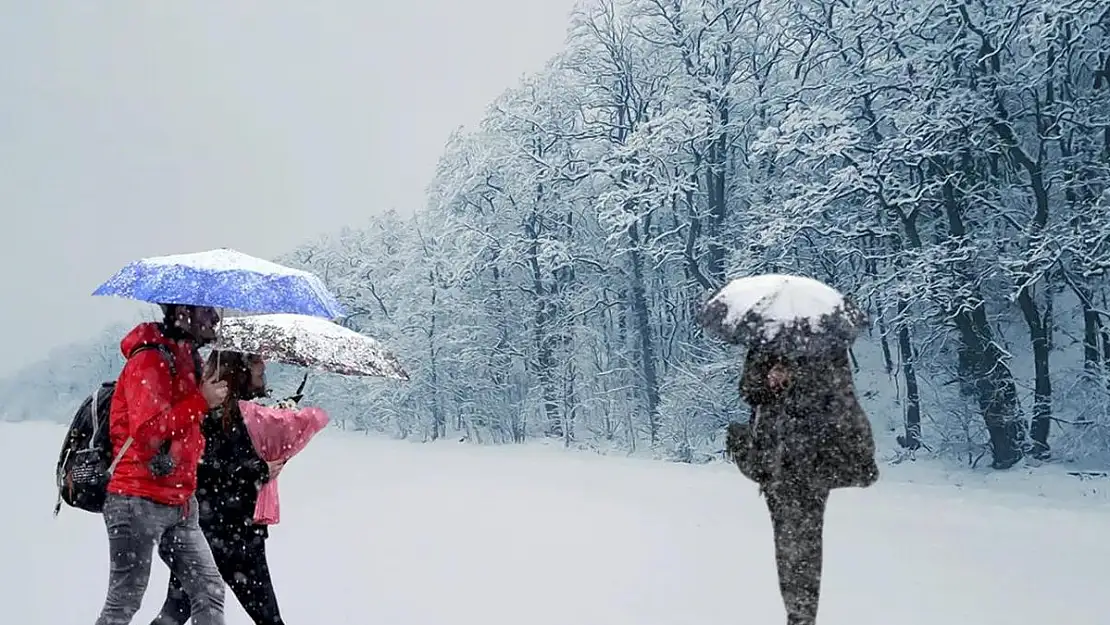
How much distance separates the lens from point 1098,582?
7.37 metres

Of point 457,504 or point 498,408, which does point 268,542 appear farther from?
point 498,408

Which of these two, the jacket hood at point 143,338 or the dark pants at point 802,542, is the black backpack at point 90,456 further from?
the dark pants at point 802,542

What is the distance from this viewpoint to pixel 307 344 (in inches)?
185

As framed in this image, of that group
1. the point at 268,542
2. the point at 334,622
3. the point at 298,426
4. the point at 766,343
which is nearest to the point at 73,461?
the point at 298,426

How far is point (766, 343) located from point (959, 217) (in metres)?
14.6

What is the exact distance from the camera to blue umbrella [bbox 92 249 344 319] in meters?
3.79

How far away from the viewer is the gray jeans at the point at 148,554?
11.8ft

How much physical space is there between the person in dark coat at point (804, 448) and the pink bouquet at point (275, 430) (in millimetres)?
2335

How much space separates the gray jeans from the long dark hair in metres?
0.50

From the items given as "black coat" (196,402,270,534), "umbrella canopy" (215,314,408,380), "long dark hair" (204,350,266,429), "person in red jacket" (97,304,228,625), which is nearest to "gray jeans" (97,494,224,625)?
"person in red jacket" (97,304,228,625)

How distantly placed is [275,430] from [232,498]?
397mm

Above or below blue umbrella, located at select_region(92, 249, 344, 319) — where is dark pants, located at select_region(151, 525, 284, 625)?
below

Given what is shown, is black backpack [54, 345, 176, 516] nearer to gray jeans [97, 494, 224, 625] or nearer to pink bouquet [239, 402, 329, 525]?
gray jeans [97, 494, 224, 625]

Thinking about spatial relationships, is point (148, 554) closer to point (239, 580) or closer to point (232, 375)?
point (239, 580)
